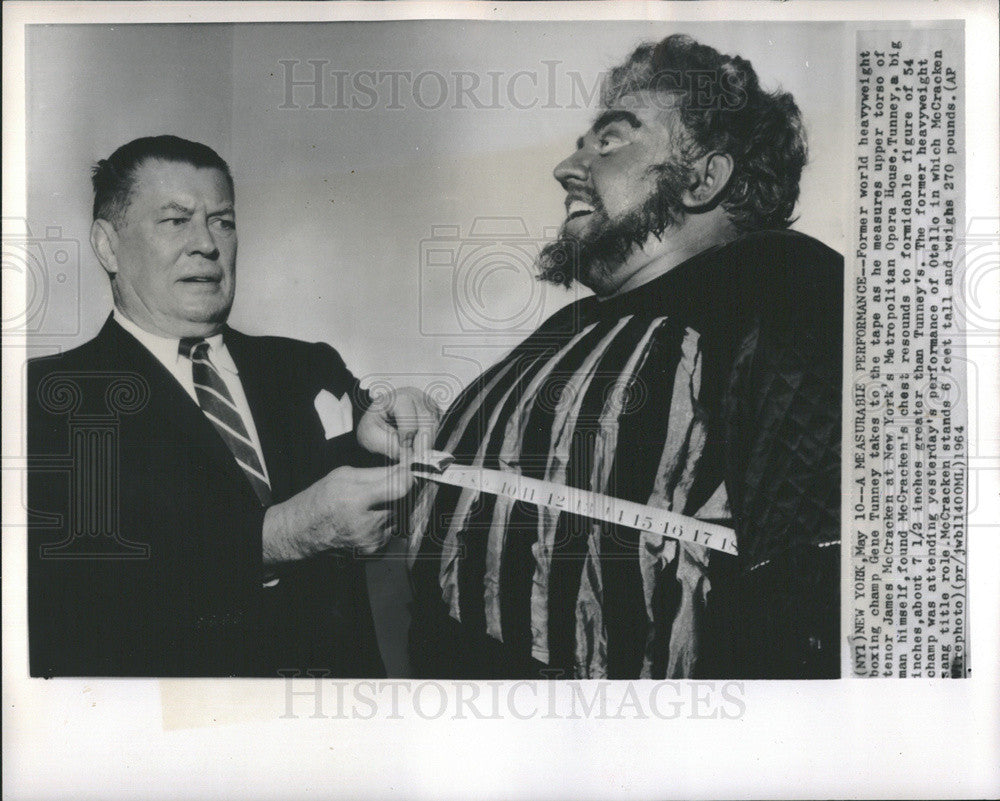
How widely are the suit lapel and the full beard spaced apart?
2.67 feet

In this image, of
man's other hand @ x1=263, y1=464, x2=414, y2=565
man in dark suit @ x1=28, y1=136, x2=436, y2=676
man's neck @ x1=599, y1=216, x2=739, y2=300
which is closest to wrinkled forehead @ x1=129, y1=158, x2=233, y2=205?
man in dark suit @ x1=28, y1=136, x2=436, y2=676

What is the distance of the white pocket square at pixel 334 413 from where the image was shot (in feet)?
4.65

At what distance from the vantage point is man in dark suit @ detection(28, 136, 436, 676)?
4.62 feet

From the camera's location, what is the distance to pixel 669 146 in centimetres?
140

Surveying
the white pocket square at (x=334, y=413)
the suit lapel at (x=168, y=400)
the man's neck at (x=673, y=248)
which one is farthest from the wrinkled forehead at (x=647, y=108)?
the suit lapel at (x=168, y=400)

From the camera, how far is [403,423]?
1411 millimetres

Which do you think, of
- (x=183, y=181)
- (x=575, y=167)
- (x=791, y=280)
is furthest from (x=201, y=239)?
(x=791, y=280)

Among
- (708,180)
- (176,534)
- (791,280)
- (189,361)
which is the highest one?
(708,180)

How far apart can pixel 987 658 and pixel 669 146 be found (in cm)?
136

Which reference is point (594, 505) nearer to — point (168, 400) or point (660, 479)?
point (660, 479)

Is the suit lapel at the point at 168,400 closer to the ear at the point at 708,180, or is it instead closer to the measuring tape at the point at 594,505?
the measuring tape at the point at 594,505

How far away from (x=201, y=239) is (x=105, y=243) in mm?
224

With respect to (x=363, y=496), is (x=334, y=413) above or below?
above

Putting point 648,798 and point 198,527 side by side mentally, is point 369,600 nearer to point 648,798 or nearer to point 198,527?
point 198,527
